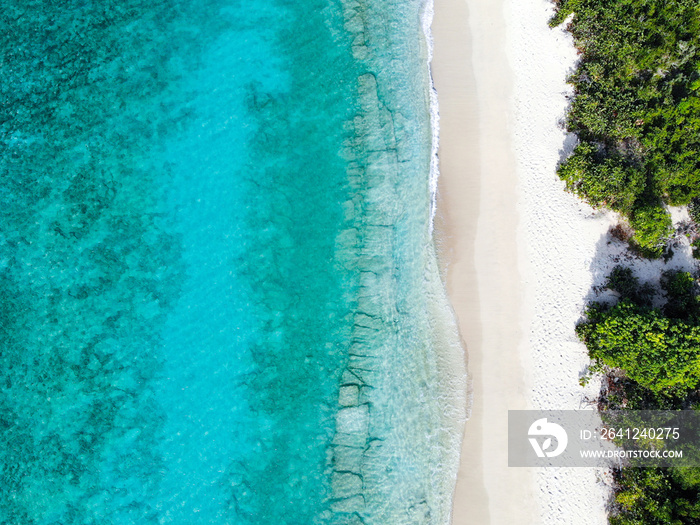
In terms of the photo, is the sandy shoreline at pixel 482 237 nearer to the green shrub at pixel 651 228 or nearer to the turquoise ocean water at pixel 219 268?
the turquoise ocean water at pixel 219 268

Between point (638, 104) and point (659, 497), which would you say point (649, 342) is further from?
point (638, 104)

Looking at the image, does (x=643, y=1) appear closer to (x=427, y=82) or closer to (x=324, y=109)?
(x=427, y=82)

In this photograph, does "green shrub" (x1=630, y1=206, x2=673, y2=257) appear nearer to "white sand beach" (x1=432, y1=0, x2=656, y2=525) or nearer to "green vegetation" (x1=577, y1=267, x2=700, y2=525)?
"white sand beach" (x1=432, y1=0, x2=656, y2=525)

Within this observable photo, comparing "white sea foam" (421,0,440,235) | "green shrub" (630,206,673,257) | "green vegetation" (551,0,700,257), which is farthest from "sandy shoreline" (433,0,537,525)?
"green shrub" (630,206,673,257)

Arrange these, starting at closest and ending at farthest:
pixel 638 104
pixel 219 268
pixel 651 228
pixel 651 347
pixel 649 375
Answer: pixel 651 347 → pixel 649 375 → pixel 651 228 → pixel 219 268 → pixel 638 104

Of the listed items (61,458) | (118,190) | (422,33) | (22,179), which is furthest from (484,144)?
(61,458)

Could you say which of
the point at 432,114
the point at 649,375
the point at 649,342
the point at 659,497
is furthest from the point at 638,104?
the point at 659,497
